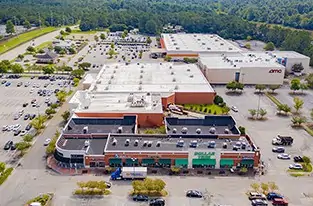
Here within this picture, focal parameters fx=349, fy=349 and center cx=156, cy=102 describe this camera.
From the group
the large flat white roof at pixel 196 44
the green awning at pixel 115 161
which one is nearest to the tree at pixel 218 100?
the green awning at pixel 115 161

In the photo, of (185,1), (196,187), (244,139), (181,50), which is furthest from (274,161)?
(185,1)

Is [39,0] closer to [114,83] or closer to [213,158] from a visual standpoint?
[114,83]

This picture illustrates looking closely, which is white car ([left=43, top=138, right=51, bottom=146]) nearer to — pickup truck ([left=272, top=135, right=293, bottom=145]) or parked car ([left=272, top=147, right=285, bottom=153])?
parked car ([left=272, top=147, right=285, bottom=153])

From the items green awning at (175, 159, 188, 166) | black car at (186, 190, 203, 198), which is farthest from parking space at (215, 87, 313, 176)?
black car at (186, 190, 203, 198)

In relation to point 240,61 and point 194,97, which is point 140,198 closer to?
point 194,97

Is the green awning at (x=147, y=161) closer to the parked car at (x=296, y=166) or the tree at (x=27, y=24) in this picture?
the parked car at (x=296, y=166)
